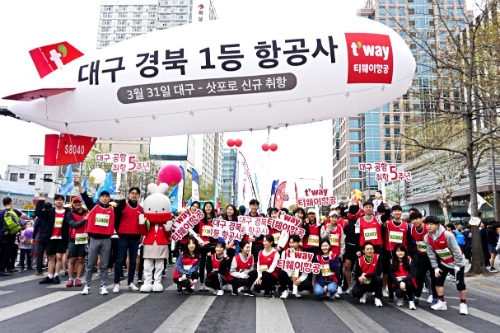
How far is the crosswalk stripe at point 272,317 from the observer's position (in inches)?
200

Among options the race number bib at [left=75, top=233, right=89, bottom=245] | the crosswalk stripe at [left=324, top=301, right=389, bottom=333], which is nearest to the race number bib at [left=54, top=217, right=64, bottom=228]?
the race number bib at [left=75, top=233, right=89, bottom=245]

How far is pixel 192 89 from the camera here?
7.91m

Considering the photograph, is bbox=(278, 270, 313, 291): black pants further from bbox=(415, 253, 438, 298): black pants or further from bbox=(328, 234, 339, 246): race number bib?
bbox=(415, 253, 438, 298): black pants

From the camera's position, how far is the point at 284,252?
7.91 metres

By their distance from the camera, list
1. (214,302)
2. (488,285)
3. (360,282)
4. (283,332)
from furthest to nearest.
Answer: (488,285) → (360,282) → (214,302) → (283,332)

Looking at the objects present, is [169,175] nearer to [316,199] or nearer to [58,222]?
[58,222]

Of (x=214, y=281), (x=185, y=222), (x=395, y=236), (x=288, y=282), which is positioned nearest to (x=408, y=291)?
(x=395, y=236)

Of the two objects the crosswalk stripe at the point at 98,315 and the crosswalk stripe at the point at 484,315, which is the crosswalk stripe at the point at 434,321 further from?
the crosswalk stripe at the point at 98,315

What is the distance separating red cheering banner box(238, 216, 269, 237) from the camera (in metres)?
8.60

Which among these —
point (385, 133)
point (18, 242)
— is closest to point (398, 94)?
point (18, 242)

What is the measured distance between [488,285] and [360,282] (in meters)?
5.46

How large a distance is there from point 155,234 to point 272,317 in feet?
11.1

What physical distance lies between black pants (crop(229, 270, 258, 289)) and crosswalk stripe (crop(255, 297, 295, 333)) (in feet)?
1.66

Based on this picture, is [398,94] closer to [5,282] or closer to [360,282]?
[360,282]
